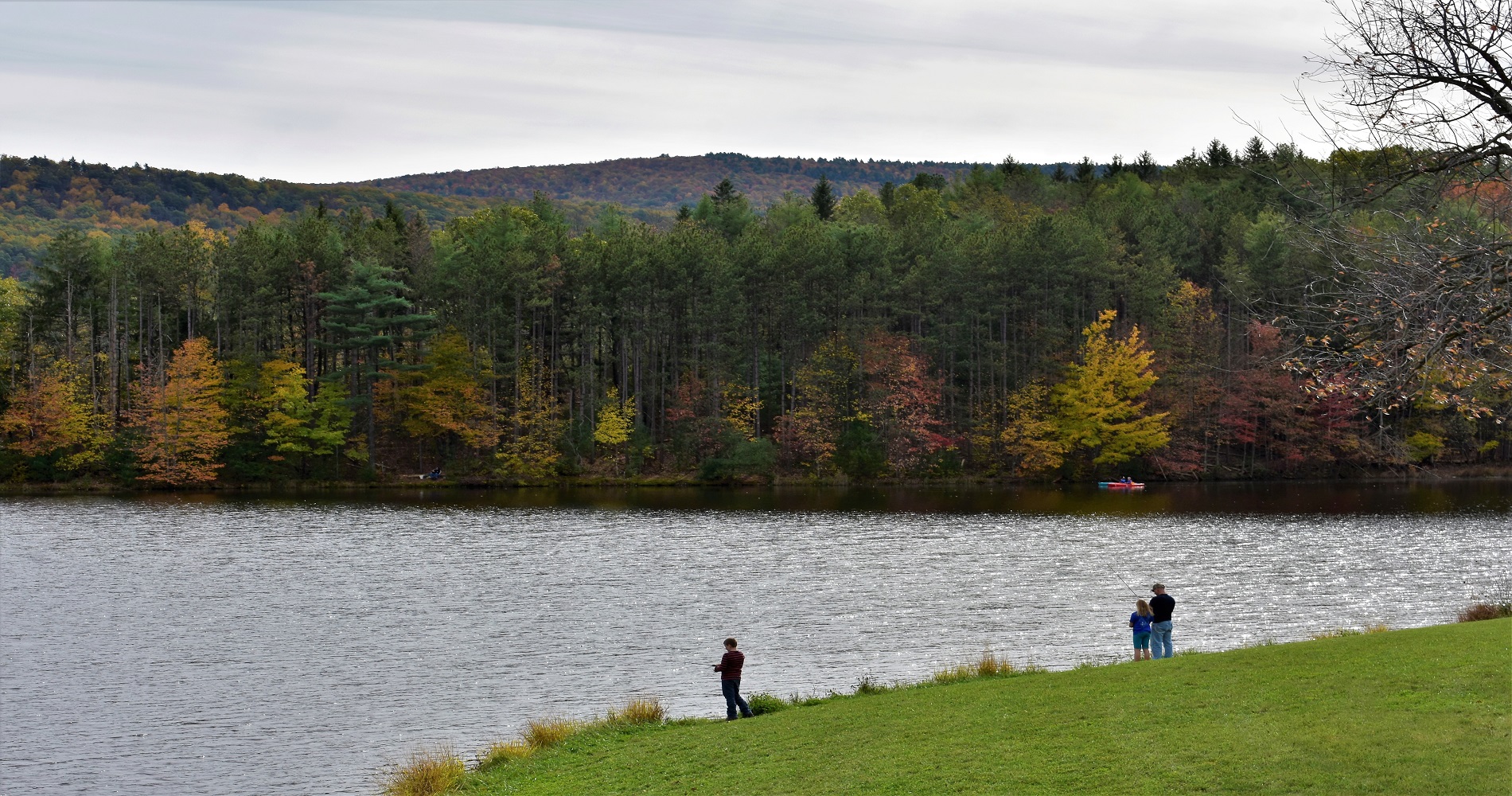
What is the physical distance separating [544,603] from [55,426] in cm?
5132

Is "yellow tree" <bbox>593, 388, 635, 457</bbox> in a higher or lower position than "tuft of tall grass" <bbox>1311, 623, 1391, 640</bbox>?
higher

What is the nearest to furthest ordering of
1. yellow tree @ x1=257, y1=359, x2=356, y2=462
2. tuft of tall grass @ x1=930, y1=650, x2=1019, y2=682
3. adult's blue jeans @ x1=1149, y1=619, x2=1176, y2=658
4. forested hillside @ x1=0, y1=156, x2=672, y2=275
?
tuft of tall grass @ x1=930, y1=650, x2=1019, y2=682 < adult's blue jeans @ x1=1149, y1=619, x2=1176, y2=658 < yellow tree @ x1=257, y1=359, x2=356, y2=462 < forested hillside @ x1=0, y1=156, x2=672, y2=275

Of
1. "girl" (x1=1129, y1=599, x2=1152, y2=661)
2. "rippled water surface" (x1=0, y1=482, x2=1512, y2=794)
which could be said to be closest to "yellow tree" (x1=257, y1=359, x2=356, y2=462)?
"rippled water surface" (x1=0, y1=482, x2=1512, y2=794)

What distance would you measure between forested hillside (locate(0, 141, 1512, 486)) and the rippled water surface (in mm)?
14114

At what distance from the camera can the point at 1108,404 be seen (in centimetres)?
7531

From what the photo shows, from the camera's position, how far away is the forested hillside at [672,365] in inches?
2916

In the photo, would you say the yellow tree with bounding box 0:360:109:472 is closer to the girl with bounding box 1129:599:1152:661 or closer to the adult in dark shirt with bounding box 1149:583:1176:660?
the girl with bounding box 1129:599:1152:661

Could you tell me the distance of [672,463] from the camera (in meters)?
76.9

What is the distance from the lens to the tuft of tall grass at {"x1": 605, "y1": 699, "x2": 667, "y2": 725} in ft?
67.0

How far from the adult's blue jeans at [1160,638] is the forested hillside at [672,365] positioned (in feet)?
167

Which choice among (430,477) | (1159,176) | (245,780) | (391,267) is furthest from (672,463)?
(1159,176)

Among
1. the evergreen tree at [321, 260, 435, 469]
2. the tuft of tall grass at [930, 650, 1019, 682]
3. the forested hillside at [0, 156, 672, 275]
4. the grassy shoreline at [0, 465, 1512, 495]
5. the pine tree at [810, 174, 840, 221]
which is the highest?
the forested hillside at [0, 156, 672, 275]

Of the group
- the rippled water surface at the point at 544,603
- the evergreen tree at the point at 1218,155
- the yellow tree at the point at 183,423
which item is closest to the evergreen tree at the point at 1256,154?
the evergreen tree at the point at 1218,155

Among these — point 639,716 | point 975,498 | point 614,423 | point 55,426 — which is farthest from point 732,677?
point 55,426
